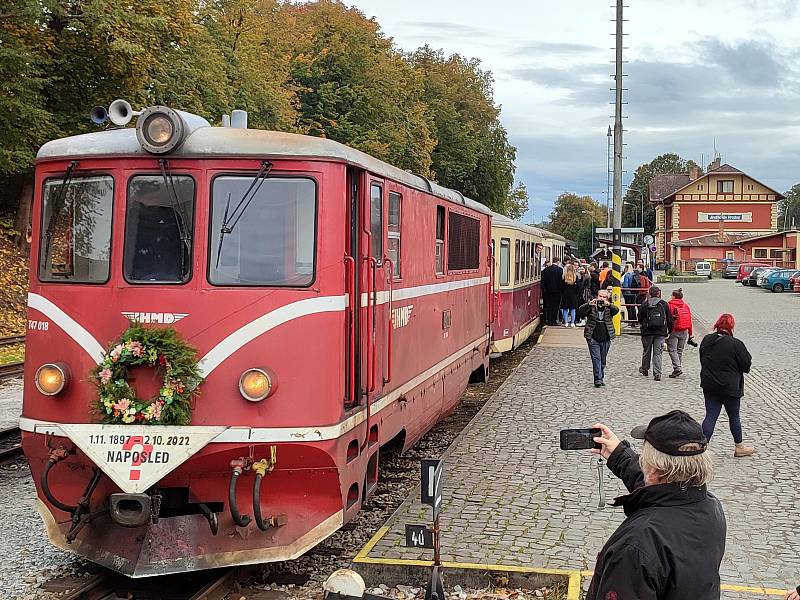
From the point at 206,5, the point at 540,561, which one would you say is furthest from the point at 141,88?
the point at 540,561

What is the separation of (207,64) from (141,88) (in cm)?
332

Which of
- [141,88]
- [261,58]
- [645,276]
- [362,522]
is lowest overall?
[362,522]

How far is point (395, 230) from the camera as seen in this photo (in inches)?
325

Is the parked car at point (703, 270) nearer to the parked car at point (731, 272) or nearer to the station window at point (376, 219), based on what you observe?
the parked car at point (731, 272)

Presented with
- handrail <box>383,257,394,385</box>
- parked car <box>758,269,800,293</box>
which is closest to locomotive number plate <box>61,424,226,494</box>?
handrail <box>383,257,394,385</box>

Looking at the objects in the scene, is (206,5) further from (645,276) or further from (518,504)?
(518,504)

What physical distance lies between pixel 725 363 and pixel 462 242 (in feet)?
12.0

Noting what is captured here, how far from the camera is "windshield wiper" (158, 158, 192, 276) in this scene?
6363 millimetres

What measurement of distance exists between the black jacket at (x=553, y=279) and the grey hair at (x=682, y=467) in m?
24.1

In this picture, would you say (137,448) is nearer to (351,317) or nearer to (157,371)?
(157,371)

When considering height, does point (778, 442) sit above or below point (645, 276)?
below

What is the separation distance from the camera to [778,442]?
11.7 m

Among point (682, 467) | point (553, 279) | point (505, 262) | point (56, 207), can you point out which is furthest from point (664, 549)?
point (553, 279)

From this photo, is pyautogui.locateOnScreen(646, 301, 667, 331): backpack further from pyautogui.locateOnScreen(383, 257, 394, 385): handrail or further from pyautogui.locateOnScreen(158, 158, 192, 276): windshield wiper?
pyautogui.locateOnScreen(158, 158, 192, 276): windshield wiper
